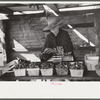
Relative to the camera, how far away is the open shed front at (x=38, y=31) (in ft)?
7.14

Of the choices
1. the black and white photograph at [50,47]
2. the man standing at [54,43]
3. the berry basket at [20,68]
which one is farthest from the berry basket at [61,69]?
the berry basket at [20,68]

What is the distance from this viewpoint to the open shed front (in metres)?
2.18

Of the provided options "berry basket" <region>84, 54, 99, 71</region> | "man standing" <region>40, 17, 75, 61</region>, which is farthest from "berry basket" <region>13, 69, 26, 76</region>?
"berry basket" <region>84, 54, 99, 71</region>

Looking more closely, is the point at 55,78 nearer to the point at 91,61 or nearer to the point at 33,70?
the point at 33,70

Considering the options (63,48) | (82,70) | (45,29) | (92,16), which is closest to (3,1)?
(45,29)

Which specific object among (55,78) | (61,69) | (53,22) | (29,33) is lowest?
(55,78)

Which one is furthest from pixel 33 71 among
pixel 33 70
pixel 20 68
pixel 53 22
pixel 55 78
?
pixel 53 22

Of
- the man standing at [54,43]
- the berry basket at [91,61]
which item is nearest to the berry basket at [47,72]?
the man standing at [54,43]

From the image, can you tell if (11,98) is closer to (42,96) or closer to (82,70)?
(42,96)

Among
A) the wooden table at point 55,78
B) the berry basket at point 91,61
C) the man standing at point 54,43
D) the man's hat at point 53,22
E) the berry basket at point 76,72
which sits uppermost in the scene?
the man's hat at point 53,22

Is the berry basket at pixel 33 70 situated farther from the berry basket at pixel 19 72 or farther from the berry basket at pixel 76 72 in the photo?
the berry basket at pixel 76 72

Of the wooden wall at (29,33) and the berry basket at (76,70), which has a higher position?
the wooden wall at (29,33)

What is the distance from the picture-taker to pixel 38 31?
7.36 feet

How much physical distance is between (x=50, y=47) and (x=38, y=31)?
0.23 m
